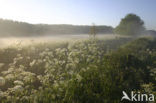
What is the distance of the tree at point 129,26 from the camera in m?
38.5

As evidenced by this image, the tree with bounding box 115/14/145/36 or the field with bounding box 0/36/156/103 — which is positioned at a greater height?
the tree with bounding box 115/14/145/36

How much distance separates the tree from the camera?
126ft

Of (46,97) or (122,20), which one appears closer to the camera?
(46,97)

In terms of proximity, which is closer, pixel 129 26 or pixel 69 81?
pixel 69 81

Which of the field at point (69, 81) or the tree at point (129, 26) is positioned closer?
the field at point (69, 81)

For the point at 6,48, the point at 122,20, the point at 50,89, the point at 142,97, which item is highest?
the point at 122,20

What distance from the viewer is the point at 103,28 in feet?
219

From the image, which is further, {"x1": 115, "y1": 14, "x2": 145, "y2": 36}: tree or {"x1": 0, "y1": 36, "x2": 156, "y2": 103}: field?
{"x1": 115, "y1": 14, "x2": 145, "y2": 36}: tree

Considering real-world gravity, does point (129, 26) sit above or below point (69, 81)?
above

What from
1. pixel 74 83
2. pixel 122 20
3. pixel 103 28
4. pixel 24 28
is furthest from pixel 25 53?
pixel 103 28

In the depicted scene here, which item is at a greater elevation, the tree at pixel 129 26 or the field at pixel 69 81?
the tree at pixel 129 26

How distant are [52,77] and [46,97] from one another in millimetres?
985

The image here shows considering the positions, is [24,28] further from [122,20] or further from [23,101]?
[23,101]

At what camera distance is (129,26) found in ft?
128
